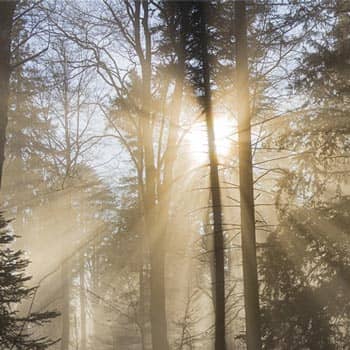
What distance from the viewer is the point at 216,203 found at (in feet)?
27.0

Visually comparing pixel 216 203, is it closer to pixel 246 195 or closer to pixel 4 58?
pixel 246 195

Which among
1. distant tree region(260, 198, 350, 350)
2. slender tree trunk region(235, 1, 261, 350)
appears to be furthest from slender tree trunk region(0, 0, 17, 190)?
distant tree region(260, 198, 350, 350)

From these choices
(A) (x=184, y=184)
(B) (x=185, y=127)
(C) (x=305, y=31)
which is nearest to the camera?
(C) (x=305, y=31)

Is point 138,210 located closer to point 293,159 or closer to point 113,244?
point 113,244

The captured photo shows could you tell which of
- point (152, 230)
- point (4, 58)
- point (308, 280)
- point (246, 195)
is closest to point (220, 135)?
point (246, 195)

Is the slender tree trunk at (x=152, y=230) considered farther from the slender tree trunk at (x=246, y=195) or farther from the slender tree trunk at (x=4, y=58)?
the slender tree trunk at (x=4, y=58)

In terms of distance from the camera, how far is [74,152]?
17.8 m

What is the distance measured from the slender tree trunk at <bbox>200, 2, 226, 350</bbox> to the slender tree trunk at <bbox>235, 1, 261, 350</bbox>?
765mm

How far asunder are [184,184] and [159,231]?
3493 millimetres

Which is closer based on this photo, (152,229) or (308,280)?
(308,280)

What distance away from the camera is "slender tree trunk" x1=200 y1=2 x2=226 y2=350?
7785 mm

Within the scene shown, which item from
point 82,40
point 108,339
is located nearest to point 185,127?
point 82,40

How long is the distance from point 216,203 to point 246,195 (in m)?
1.15

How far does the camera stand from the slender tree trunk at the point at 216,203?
7.79 m
